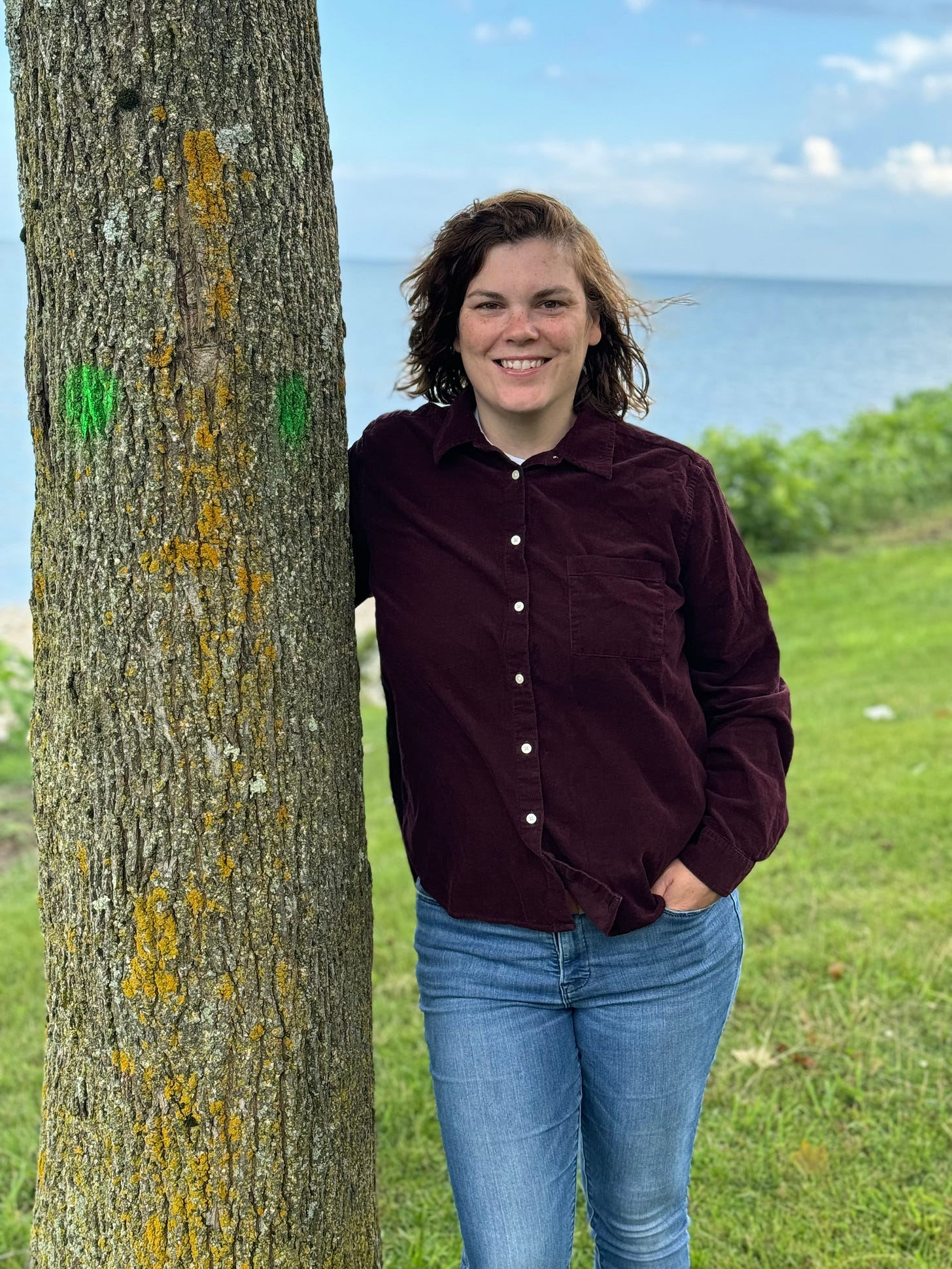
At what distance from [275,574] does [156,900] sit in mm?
580

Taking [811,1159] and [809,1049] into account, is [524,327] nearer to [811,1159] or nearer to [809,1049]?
[811,1159]

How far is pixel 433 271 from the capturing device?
2377mm

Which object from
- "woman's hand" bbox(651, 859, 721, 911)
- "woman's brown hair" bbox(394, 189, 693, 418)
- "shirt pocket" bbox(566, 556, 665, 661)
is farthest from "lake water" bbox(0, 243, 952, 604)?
"woman's hand" bbox(651, 859, 721, 911)

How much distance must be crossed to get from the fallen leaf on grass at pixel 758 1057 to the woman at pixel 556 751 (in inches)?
51.1

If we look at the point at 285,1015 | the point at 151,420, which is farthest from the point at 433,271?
the point at 285,1015

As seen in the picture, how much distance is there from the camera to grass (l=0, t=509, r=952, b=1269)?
117 inches

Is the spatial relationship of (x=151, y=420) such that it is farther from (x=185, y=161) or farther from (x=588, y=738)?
(x=588, y=738)

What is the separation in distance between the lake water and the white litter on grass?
8.01 feet

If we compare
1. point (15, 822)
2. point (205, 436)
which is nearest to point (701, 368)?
point (15, 822)

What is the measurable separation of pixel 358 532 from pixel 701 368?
129 ft

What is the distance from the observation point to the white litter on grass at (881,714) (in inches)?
266

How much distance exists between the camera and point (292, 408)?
6.75 feet

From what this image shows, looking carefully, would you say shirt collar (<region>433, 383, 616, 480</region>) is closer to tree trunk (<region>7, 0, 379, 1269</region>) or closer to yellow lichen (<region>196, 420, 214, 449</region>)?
tree trunk (<region>7, 0, 379, 1269</region>)

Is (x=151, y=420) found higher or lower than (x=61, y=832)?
higher
